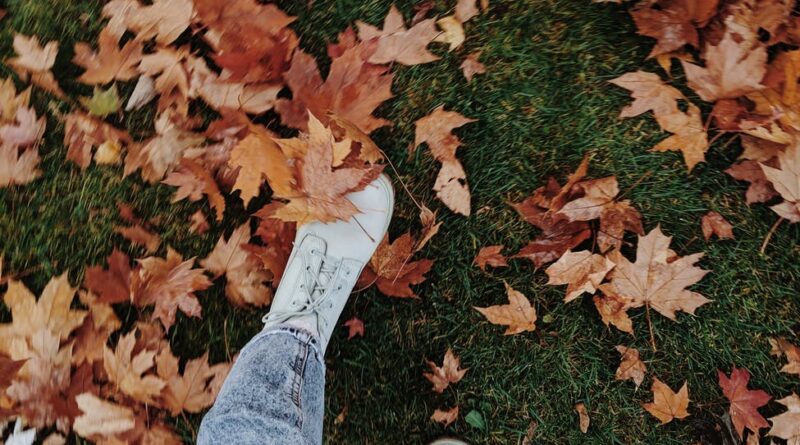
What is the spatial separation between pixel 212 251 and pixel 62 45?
946 millimetres

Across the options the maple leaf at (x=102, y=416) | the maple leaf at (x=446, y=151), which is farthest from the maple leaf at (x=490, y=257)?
the maple leaf at (x=102, y=416)

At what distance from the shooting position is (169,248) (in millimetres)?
1949

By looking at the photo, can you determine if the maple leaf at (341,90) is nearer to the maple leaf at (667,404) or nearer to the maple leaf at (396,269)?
the maple leaf at (396,269)

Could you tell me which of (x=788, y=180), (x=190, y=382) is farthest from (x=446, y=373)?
(x=788, y=180)

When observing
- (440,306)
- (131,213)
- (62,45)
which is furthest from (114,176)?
(440,306)

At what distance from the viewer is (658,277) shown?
1.82 meters

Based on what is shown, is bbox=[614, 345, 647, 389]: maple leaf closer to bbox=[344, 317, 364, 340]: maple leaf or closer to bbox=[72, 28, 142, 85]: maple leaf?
bbox=[344, 317, 364, 340]: maple leaf

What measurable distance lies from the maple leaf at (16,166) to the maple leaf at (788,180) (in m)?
2.47

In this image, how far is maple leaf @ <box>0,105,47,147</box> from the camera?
2.00 m

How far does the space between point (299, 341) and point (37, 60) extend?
1427mm

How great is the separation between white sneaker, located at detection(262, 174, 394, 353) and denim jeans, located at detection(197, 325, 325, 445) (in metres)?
0.09

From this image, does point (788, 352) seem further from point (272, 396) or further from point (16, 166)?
point (16, 166)

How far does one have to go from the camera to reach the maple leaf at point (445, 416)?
6.21ft

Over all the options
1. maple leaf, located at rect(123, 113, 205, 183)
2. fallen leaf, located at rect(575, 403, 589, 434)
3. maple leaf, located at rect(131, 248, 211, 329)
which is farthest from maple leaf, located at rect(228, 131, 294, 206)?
fallen leaf, located at rect(575, 403, 589, 434)
